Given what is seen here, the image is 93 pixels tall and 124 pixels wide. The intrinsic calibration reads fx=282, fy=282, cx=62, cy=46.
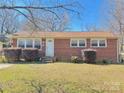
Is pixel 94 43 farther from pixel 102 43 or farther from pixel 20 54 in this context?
pixel 20 54

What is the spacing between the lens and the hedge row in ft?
99.0

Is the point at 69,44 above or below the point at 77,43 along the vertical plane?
below

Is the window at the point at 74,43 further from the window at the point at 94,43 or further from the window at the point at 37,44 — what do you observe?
the window at the point at 37,44

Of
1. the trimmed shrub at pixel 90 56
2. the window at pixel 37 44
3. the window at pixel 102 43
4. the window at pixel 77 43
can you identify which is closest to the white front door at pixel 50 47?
the window at pixel 37 44

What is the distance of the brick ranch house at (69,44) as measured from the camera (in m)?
31.3

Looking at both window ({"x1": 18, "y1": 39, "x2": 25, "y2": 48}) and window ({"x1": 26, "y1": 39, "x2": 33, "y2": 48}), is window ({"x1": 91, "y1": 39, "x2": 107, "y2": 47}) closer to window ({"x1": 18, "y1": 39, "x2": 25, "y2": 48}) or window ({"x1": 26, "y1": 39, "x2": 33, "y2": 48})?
window ({"x1": 26, "y1": 39, "x2": 33, "y2": 48})

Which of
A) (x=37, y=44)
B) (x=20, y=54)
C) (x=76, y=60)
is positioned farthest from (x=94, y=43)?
(x=20, y=54)

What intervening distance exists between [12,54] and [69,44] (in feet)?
21.2

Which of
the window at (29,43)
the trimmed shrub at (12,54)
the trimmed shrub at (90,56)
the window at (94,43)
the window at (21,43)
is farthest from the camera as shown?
the window at (21,43)

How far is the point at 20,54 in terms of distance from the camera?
100 feet

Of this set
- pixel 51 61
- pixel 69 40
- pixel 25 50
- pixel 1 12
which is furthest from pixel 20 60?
pixel 1 12

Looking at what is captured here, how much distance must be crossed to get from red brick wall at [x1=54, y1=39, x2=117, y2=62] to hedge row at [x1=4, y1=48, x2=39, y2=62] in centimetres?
277

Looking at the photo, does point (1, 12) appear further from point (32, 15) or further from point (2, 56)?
point (2, 56)

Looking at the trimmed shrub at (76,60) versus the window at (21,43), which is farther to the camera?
the window at (21,43)
